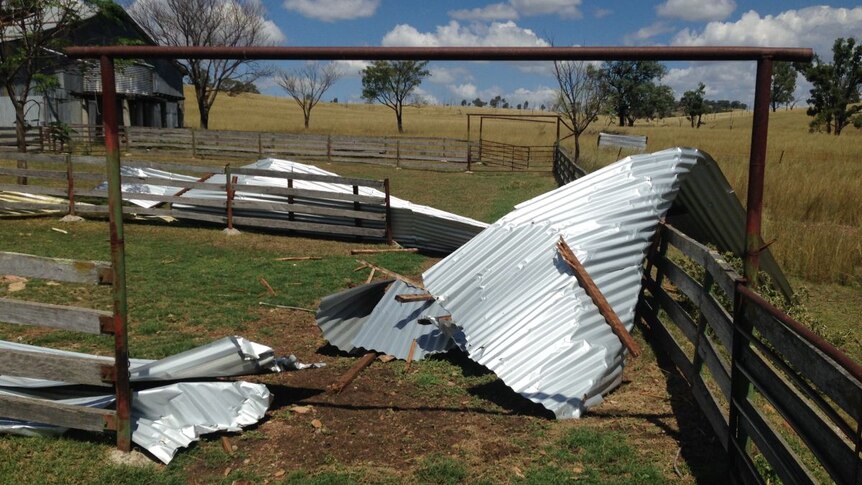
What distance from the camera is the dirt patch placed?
13.9ft

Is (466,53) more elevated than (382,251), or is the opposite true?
(466,53)

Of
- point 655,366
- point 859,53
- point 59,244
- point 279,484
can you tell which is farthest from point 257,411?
point 859,53

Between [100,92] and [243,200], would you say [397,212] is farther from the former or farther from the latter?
[100,92]

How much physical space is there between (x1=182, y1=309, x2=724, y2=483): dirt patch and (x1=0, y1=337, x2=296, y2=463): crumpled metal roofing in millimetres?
238

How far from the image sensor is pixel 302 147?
33875mm

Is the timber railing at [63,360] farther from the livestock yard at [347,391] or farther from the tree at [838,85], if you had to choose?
the tree at [838,85]

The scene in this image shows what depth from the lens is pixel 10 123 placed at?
3112 centimetres

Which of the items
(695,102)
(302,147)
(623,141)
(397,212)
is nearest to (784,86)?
(695,102)

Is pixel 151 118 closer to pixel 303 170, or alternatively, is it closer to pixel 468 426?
pixel 303 170

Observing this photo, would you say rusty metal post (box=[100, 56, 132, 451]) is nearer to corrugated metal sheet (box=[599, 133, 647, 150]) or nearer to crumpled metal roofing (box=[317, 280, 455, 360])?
crumpled metal roofing (box=[317, 280, 455, 360])

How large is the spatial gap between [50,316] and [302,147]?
3052cm

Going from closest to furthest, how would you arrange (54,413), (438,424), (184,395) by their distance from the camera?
(54,413) → (184,395) → (438,424)

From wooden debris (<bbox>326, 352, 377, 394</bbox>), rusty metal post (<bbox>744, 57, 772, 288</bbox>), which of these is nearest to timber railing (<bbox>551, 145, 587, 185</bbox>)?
wooden debris (<bbox>326, 352, 377, 394</bbox>)

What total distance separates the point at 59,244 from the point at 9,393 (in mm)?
7665
